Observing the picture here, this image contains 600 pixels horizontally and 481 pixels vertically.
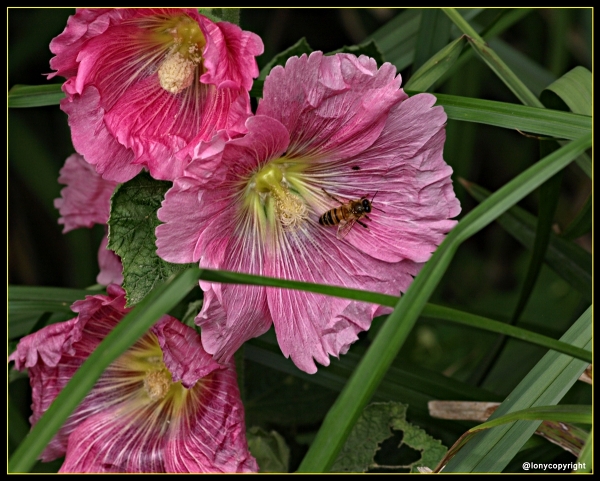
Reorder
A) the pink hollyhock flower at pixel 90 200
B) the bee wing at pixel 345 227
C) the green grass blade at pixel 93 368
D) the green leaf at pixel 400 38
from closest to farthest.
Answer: the green grass blade at pixel 93 368
the bee wing at pixel 345 227
the pink hollyhock flower at pixel 90 200
the green leaf at pixel 400 38

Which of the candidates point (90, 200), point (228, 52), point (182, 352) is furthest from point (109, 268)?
point (228, 52)

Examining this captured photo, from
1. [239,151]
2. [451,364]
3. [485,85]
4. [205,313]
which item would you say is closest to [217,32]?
[239,151]

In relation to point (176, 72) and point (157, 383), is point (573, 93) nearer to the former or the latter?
point (176, 72)

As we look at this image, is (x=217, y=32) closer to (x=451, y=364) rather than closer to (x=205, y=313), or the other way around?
(x=205, y=313)

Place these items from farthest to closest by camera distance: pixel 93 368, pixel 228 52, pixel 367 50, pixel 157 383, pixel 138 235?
pixel 367 50 → pixel 157 383 → pixel 138 235 → pixel 228 52 → pixel 93 368

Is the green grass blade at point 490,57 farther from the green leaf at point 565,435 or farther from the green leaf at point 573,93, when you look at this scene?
the green leaf at point 565,435
